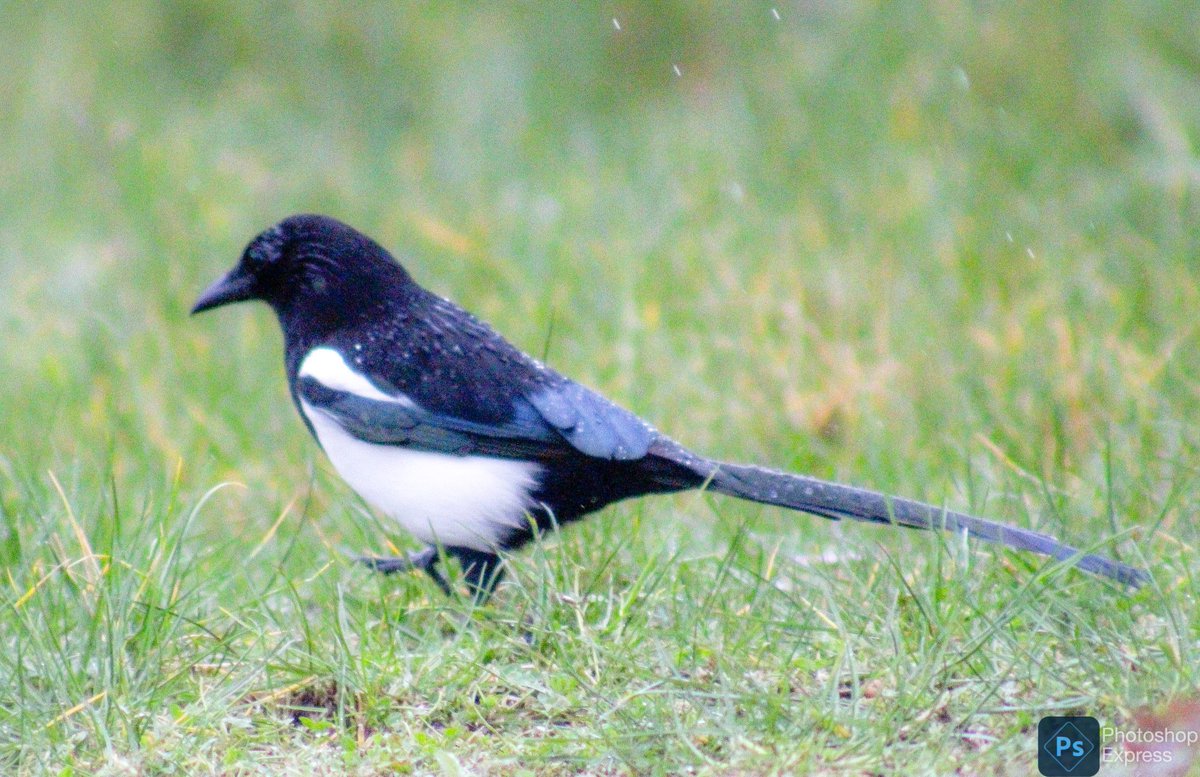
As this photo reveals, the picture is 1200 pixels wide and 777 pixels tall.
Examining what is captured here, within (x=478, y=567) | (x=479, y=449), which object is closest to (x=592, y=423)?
(x=479, y=449)

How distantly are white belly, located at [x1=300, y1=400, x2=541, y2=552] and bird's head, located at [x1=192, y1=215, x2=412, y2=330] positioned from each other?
0.45m

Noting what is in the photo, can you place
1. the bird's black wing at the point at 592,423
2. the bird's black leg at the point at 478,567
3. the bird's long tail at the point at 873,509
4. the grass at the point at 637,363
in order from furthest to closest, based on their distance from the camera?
1. the bird's black leg at the point at 478,567
2. the bird's black wing at the point at 592,423
3. the bird's long tail at the point at 873,509
4. the grass at the point at 637,363

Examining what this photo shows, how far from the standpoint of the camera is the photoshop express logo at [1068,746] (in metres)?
2.24

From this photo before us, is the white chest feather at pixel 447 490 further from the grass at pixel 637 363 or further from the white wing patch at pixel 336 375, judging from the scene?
the grass at pixel 637 363

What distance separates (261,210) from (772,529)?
3.22 m

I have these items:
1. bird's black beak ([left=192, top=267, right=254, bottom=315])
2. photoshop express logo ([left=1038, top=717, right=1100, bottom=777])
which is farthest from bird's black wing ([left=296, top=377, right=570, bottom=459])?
photoshop express logo ([left=1038, top=717, right=1100, bottom=777])

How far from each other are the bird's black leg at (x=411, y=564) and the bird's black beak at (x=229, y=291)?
0.89 m

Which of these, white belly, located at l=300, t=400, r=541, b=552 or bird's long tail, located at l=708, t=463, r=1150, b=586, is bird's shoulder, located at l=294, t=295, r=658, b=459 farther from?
bird's long tail, located at l=708, t=463, r=1150, b=586

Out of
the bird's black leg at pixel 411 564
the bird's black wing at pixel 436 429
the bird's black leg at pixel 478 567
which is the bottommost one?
the bird's black leg at pixel 478 567

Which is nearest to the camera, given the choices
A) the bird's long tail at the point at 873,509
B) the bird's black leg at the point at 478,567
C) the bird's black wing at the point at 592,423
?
the bird's long tail at the point at 873,509

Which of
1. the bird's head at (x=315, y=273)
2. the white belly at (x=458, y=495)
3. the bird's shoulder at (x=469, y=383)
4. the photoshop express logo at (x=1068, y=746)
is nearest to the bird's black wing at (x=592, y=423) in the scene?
the bird's shoulder at (x=469, y=383)

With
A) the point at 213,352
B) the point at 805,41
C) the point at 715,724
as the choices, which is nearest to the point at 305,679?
the point at 715,724

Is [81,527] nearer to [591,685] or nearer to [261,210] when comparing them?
[591,685]

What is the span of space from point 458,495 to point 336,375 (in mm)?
402
